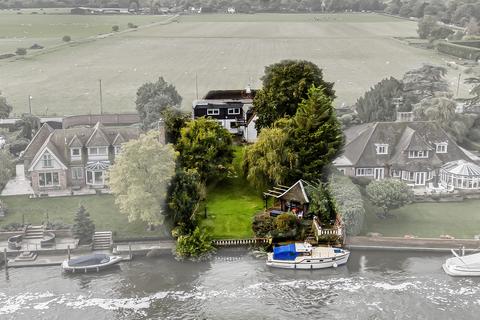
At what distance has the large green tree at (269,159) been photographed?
1563 inches

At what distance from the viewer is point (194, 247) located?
115 ft

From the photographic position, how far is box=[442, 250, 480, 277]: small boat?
3291 centimetres

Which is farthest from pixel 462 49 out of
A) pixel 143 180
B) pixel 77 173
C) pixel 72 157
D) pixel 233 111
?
pixel 143 180

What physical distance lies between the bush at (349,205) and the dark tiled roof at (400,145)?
7318 millimetres

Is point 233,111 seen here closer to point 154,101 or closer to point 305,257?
point 154,101

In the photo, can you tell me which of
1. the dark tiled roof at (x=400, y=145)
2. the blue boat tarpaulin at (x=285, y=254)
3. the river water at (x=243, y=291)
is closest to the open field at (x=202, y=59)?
the dark tiled roof at (x=400, y=145)

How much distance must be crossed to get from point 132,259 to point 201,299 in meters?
5.92

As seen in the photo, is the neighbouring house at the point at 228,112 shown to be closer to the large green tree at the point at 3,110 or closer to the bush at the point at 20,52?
the large green tree at the point at 3,110

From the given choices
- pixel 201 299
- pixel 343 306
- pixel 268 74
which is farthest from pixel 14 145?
pixel 343 306

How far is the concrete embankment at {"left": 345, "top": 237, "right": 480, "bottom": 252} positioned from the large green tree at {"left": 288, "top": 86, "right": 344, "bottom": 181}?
532 cm

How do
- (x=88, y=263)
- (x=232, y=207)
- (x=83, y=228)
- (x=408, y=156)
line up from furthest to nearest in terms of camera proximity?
(x=408, y=156) < (x=232, y=207) < (x=83, y=228) < (x=88, y=263)

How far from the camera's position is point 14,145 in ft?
173

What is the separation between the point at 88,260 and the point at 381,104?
32573 millimetres

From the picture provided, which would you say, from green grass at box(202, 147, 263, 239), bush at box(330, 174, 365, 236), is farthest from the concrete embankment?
green grass at box(202, 147, 263, 239)
